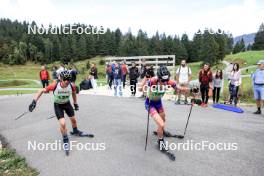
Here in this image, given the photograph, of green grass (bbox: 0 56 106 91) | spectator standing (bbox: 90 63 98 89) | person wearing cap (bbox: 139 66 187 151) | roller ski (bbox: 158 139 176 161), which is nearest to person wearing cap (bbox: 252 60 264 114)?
person wearing cap (bbox: 139 66 187 151)

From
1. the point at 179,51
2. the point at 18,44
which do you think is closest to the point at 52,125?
the point at 179,51

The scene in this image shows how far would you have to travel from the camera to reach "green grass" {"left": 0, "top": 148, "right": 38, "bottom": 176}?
5.57 metres

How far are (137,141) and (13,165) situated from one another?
324 centimetres

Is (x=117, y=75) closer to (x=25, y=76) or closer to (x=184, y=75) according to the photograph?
(x=184, y=75)

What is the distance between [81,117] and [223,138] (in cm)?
560

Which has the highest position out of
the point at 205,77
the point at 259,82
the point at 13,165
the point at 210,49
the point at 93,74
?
the point at 210,49

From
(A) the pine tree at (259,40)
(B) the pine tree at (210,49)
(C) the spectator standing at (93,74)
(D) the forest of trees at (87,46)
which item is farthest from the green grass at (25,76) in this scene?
(A) the pine tree at (259,40)

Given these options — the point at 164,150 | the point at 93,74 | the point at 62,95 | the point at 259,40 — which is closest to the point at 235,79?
the point at 164,150

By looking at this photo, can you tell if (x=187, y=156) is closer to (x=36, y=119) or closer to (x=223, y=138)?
(x=223, y=138)

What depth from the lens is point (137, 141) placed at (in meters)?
7.04

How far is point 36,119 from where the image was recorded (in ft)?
33.8

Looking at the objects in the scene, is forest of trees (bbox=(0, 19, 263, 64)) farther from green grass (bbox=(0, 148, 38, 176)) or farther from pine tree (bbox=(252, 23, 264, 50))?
green grass (bbox=(0, 148, 38, 176))

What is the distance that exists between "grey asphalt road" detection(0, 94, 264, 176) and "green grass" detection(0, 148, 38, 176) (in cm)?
19

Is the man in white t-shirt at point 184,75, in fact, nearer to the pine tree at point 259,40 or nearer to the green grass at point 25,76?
the green grass at point 25,76
